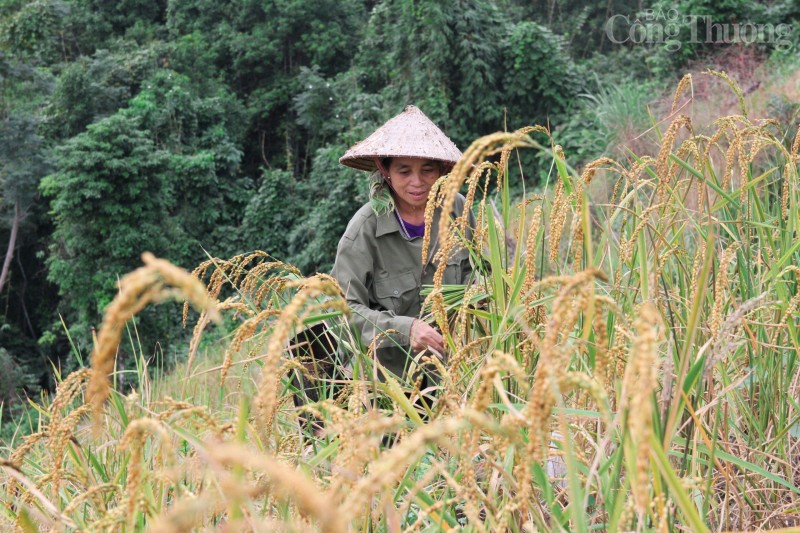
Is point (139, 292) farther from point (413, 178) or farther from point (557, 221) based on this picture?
point (413, 178)

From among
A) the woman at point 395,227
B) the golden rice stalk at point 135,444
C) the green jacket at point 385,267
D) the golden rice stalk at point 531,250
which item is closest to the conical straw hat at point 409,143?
the woman at point 395,227

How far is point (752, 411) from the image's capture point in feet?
4.17

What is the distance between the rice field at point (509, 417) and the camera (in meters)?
0.60

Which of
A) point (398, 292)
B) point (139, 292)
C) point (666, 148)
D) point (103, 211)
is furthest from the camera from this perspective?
point (103, 211)

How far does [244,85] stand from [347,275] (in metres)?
17.3

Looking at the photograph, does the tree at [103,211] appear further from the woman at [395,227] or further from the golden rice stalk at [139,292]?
the golden rice stalk at [139,292]

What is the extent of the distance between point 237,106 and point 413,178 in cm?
1578

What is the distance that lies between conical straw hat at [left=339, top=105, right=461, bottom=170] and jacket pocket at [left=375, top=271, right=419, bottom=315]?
0.38 metres

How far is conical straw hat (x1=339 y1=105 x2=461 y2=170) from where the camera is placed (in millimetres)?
2434

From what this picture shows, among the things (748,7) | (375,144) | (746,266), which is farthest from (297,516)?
(748,7)

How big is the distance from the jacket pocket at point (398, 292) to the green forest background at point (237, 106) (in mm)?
5603

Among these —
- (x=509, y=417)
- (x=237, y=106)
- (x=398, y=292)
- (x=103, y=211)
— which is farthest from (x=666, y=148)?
(x=237, y=106)

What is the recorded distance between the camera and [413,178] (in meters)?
2.49

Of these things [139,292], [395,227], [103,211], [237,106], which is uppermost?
[237,106]
